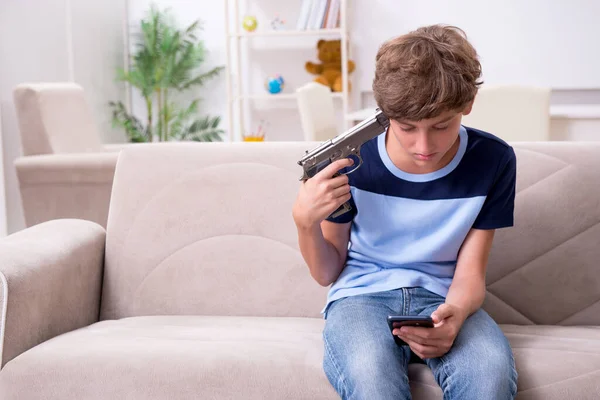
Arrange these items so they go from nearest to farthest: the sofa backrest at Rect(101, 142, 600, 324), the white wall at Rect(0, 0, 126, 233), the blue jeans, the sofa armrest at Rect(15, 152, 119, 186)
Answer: the blue jeans
the sofa backrest at Rect(101, 142, 600, 324)
the sofa armrest at Rect(15, 152, 119, 186)
the white wall at Rect(0, 0, 126, 233)

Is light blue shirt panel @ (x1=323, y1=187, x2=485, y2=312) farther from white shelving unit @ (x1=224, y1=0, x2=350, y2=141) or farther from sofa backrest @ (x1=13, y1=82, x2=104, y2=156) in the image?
white shelving unit @ (x1=224, y1=0, x2=350, y2=141)

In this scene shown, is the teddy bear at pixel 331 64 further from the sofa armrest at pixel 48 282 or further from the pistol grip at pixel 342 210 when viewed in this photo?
the pistol grip at pixel 342 210

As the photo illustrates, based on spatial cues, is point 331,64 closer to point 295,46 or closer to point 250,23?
point 295,46

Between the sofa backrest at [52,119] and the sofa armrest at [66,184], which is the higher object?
the sofa backrest at [52,119]

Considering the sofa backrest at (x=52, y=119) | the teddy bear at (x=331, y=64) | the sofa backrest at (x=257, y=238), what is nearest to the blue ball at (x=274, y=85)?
the teddy bear at (x=331, y=64)

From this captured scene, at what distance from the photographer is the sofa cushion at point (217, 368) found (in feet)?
4.75

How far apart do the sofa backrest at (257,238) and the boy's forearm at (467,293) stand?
0.33m

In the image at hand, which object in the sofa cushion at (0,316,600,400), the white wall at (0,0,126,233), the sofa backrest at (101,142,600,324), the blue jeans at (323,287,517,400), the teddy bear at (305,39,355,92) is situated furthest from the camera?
the teddy bear at (305,39,355,92)

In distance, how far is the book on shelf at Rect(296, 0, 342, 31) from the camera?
5695 mm

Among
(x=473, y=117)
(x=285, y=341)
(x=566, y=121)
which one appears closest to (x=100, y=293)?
(x=285, y=341)

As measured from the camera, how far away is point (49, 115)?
11.8 feet

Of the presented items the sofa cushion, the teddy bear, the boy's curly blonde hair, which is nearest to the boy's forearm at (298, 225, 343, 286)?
the sofa cushion

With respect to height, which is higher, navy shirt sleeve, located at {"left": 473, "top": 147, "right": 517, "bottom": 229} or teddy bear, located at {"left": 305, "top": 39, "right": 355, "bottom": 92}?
teddy bear, located at {"left": 305, "top": 39, "right": 355, "bottom": 92}

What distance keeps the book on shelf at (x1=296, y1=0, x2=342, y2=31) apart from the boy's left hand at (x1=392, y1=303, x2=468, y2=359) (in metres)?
4.57
